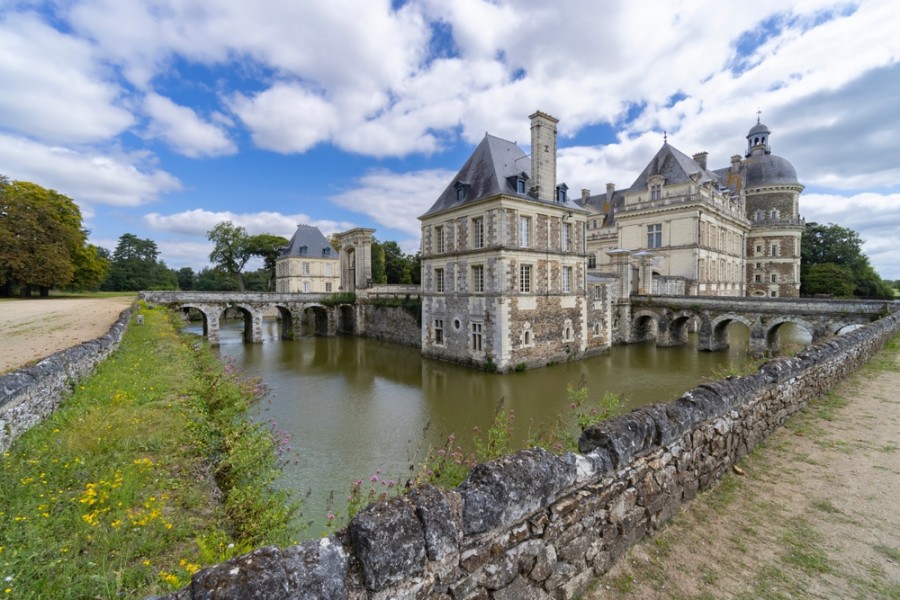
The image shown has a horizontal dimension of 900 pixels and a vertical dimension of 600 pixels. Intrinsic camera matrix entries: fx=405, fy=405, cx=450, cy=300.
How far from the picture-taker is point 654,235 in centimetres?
2881

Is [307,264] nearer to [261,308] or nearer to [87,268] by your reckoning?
[261,308]

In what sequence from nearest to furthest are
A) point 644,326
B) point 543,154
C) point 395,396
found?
point 395,396 → point 543,154 → point 644,326

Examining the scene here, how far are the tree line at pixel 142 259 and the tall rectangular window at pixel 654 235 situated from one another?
18.4 metres

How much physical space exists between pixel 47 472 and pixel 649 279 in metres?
25.3

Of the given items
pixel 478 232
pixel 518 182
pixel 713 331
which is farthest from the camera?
pixel 713 331

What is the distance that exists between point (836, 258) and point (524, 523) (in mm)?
54041

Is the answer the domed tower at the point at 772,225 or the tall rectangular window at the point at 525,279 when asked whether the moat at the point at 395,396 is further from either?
the domed tower at the point at 772,225

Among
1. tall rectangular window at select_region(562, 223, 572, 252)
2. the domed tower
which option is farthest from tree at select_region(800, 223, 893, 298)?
tall rectangular window at select_region(562, 223, 572, 252)

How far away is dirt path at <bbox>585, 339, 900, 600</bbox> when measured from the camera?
103 inches

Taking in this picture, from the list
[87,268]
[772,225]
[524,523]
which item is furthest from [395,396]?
[772,225]

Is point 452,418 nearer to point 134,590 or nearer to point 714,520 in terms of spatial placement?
point 714,520

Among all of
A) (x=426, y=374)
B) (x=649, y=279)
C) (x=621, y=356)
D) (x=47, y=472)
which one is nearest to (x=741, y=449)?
(x=47, y=472)

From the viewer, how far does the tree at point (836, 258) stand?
125 feet

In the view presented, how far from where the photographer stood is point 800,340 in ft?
77.2
